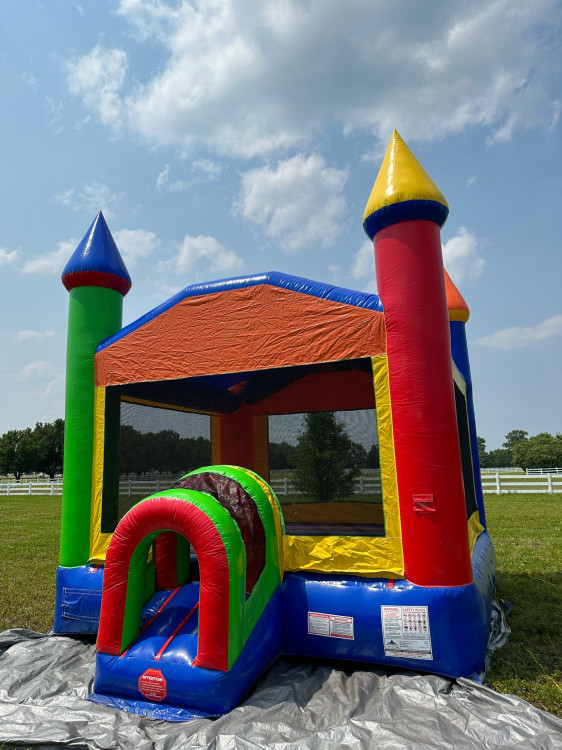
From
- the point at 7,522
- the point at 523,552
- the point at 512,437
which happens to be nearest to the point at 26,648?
the point at 523,552

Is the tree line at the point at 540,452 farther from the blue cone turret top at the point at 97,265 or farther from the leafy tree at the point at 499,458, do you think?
the blue cone turret top at the point at 97,265

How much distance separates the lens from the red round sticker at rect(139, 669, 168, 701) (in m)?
2.99

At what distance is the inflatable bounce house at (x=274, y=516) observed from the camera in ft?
10.2

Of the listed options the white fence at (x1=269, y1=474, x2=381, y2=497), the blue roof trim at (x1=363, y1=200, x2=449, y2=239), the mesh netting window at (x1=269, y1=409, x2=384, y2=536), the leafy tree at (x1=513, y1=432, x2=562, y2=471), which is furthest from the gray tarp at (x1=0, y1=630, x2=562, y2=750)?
the leafy tree at (x1=513, y1=432, x2=562, y2=471)

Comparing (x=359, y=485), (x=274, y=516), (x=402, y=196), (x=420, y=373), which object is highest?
(x=402, y=196)

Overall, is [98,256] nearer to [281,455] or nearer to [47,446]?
[281,455]

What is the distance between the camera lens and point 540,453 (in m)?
42.3

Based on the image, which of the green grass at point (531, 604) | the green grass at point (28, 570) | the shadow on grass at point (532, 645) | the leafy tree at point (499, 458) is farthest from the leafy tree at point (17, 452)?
the leafy tree at point (499, 458)

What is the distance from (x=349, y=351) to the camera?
12.5 ft

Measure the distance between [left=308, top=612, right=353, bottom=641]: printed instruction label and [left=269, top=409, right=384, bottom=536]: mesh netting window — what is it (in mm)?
568

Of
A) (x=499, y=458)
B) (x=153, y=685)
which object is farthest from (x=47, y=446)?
(x=499, y=458)

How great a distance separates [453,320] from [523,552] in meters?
3.62

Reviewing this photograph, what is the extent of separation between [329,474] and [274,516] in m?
1.23

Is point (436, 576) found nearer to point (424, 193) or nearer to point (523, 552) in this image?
point (424, 193)
